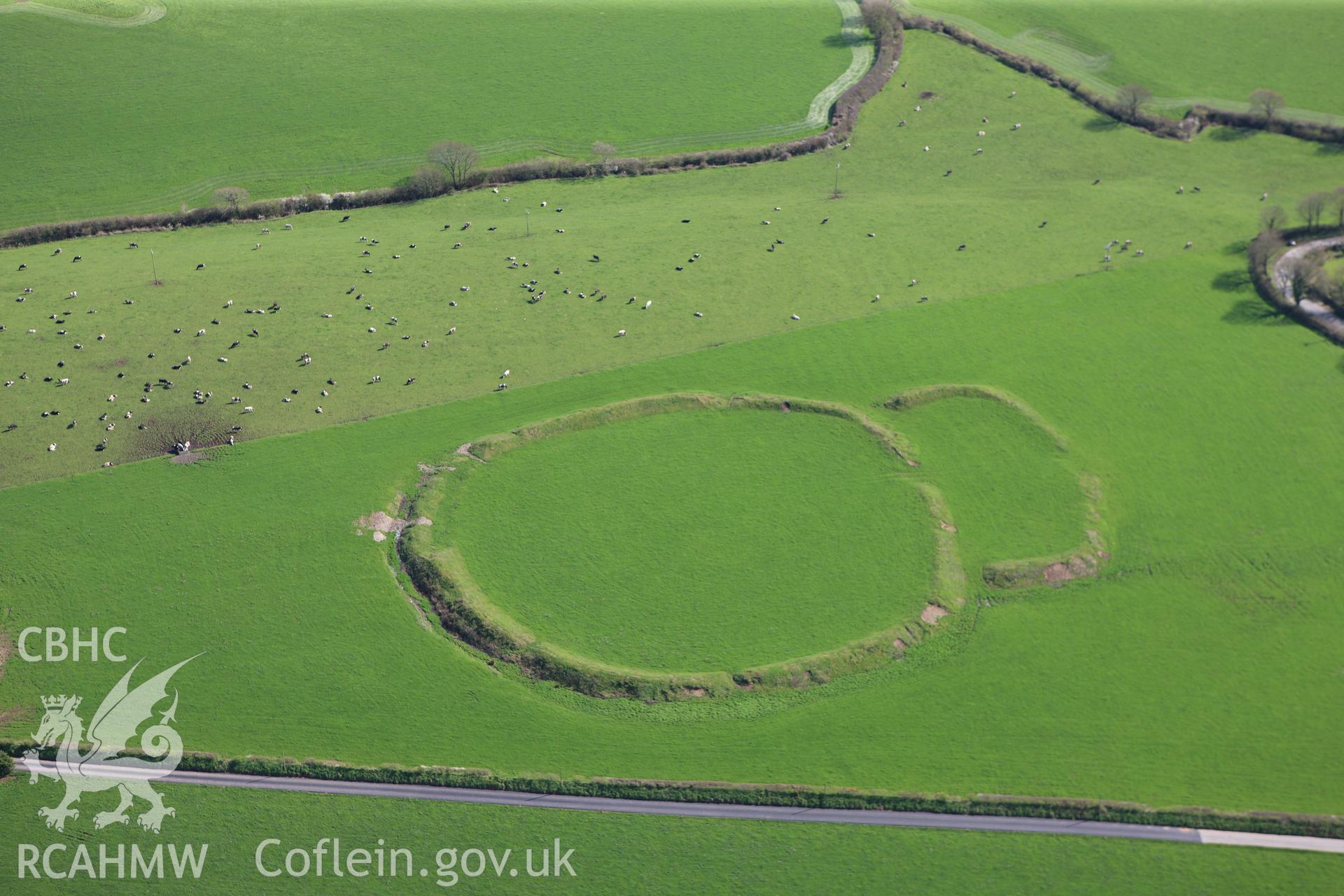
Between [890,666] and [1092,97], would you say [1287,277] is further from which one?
[890,666]

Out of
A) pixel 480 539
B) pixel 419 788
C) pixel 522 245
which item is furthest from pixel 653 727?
pixel 522 245

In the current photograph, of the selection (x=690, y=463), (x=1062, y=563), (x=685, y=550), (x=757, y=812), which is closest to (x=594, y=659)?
(x=685, y=550)

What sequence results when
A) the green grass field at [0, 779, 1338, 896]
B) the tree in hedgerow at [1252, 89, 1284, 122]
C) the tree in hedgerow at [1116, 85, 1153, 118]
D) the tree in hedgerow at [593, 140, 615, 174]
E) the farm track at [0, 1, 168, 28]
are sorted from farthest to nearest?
1. the farm track at [0, 1, 168, 28]
2. the tree in hedgerow at [1116, 85, 1153, 118]
3. the tree in hedgerow at [1252, 89, 1284, 122]
4. the tree in hedgerow at [593, 140, 615, 174]
5. the green grass field at [0, 779, 1338, 896]

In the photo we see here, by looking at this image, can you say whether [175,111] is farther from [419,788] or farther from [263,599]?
[419,788]


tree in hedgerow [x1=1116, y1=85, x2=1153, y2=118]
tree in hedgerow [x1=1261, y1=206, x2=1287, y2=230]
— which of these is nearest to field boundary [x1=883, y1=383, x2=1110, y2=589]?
tree in hedgerow [x1=1261, y1=206, x2=1287, y2=230]

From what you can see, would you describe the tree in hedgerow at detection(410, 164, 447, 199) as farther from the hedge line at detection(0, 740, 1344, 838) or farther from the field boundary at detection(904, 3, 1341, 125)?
the field boundary at detection(904, 3, 1341, 125)

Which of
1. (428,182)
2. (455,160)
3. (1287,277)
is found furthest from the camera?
(455,160)

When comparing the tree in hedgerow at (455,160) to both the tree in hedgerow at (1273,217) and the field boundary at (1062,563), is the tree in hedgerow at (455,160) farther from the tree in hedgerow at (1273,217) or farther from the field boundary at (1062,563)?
the tree in hedgerow at (1273,217)
